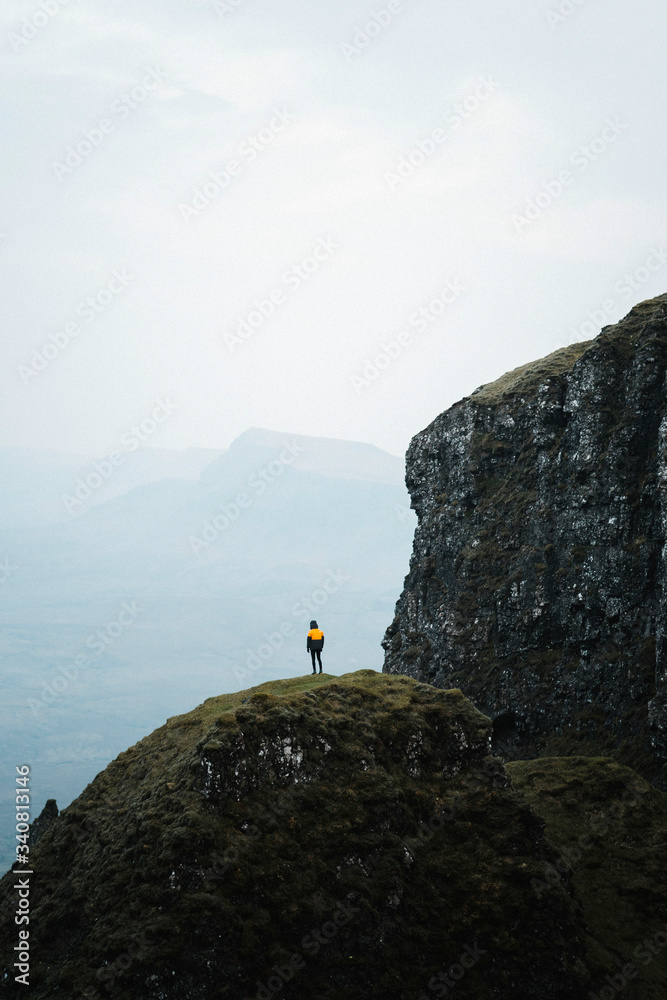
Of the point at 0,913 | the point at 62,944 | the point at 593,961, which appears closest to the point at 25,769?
the point at 0,913

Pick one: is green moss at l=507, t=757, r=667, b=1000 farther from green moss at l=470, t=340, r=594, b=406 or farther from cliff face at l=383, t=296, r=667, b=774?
green moss at l=470, t=340, r=594, b=406

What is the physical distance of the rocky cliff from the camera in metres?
21.1

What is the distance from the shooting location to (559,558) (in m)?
52.8

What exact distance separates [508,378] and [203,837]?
58.6 m

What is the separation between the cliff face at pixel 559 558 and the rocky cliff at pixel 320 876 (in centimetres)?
1650

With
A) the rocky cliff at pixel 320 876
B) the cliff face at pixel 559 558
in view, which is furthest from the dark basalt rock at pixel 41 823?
the cliff face at pixel 559 558

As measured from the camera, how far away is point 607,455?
2004 inches

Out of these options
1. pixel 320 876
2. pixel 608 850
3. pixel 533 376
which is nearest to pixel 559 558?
pixel 533 376

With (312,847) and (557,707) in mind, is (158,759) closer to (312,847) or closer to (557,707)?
(312,847)

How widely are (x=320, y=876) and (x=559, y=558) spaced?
1387 inches

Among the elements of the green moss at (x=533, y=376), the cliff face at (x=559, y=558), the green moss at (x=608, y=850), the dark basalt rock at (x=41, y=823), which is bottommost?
the green moss at (x=608, y=850)

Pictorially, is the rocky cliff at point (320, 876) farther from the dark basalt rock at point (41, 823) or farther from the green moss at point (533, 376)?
the green moss at point (533, 376)

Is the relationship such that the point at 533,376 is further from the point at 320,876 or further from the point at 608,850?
the point at 320,876

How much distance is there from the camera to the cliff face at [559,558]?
46.0 meters
